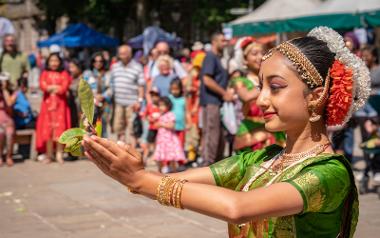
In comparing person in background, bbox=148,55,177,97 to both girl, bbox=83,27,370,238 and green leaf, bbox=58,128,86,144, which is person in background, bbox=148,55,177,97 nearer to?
girl, bbox=83,27,370,238

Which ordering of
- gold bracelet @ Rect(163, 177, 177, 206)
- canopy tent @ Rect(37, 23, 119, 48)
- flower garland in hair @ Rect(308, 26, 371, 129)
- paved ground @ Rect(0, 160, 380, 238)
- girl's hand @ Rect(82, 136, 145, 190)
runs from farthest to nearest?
canopy tent @ Rect(37, 23, 119, 48)
paved ground @ Rect(0, 160, 380, 238)
flower garland in hair @ Rect(308, 26, 371, 129)
gold bracelet @ Rect(163, 177, 177, 206)
girl's hand @ Rect(82, 136, 145, 190)

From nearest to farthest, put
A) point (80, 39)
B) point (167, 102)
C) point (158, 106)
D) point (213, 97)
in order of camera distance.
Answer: point (213, 97), point (167, 102), point (158, 106), point (80, 39)

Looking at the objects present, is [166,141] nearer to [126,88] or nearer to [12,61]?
[126,88]

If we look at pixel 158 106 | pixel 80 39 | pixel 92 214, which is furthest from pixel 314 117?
pixel 80 39

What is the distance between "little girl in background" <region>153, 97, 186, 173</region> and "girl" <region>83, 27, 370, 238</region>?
6159mm

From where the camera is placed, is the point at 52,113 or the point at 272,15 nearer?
the point at 52,113

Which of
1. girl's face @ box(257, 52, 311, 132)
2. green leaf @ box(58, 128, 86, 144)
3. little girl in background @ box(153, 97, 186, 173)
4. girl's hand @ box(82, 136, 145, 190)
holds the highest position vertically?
girl's face @ box(257, 52, 311, 132)

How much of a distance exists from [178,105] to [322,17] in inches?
123

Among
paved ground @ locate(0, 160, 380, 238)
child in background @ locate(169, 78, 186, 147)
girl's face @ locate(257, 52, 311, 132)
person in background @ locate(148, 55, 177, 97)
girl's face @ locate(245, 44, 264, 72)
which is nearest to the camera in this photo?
girl's face @ locate(257, 52, 311, 132)

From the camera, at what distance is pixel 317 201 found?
214cm

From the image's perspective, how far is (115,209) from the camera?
6684mm

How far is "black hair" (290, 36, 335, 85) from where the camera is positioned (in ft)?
7.68

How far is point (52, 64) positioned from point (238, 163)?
750cm

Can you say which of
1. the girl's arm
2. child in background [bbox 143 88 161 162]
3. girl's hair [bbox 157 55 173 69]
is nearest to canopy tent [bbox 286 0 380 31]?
girl's hair [bbox 157 55 173 69]
